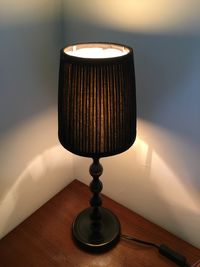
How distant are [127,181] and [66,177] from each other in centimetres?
30

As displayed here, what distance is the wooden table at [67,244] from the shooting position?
3.15ft

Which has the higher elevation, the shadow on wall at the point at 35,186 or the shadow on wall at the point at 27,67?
the shadow on wall at the point at 27,67

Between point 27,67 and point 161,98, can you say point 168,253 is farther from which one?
point 27,67

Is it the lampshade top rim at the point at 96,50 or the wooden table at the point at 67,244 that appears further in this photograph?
the wooden table at the point at 67,244

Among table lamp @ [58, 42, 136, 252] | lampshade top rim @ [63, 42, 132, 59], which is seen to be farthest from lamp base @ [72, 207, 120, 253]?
lampshade top rim @ [63, 42, 132, 59]

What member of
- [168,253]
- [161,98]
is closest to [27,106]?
[161,98]

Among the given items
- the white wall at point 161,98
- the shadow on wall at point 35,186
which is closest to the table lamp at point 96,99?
the white wall at point 161,98

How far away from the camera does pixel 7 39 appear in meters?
0.83

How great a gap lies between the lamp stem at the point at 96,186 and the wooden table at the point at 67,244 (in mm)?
115

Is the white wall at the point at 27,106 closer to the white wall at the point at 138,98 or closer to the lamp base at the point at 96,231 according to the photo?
the white wall at the point at 138,98

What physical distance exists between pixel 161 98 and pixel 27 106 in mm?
445

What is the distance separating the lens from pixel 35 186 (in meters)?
1.12

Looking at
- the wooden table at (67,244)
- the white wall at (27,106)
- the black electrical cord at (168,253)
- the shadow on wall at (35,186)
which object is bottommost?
the wooden table at (67,244)

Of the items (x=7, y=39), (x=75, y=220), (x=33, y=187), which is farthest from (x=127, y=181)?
(x=7, y=39)
